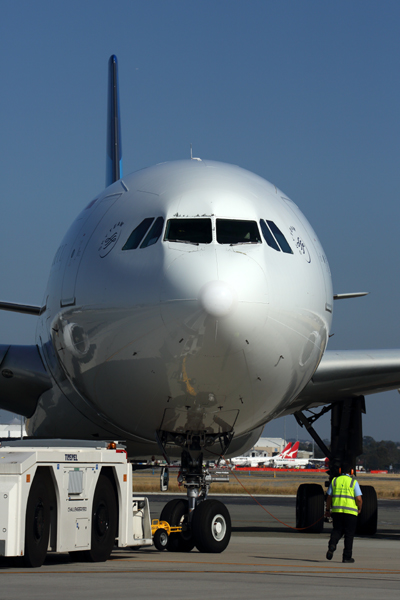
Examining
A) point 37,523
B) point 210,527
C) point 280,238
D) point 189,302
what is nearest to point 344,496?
point 210,527

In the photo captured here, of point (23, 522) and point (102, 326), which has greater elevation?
point (102, 326)

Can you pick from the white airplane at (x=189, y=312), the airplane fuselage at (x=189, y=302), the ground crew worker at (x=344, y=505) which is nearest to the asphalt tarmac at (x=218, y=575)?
the ground crew worker at (x=344, y=505)

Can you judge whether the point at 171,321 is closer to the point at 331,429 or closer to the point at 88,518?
the point at 88,518

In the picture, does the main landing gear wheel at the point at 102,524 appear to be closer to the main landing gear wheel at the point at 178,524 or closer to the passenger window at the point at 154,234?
the main landing gear wheel at the point at 178,524

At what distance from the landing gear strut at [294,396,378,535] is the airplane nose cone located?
27.3ft

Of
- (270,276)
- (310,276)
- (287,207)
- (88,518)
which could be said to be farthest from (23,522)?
(287,207)

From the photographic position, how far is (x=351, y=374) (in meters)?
15.6

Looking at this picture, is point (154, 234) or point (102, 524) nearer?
point (154, 234)

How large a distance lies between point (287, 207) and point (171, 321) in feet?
10.5

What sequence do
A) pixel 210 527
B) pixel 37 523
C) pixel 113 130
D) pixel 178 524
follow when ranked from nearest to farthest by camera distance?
pixel 37 523 → pixel 210 527 → pixel 178 524 → pixel 113 130

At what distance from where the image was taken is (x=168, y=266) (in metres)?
10.2

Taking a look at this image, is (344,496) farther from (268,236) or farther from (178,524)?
(268,236)

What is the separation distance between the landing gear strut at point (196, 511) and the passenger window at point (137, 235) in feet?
9.00

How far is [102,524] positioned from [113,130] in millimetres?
16721
